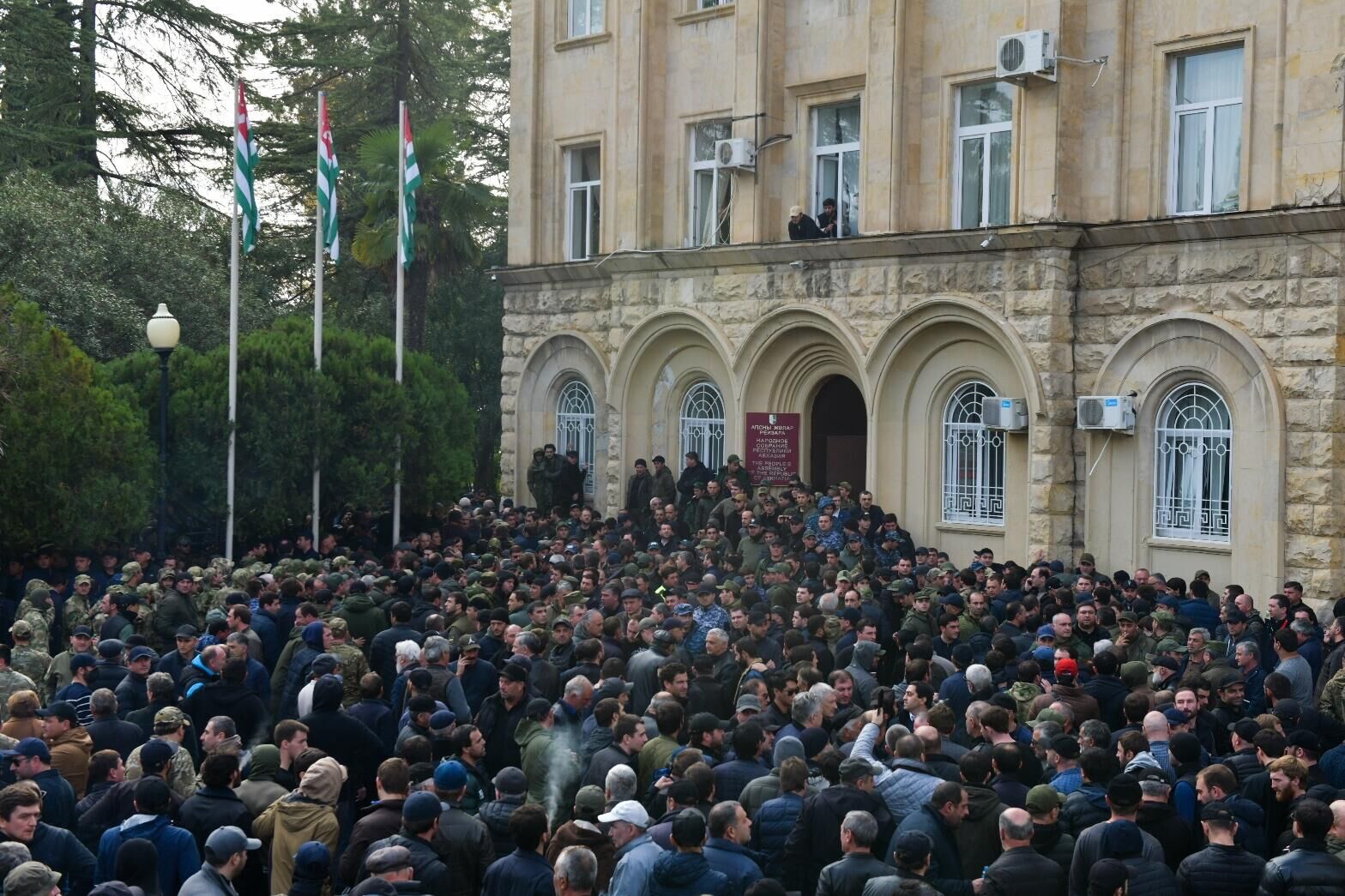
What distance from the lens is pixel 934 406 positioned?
2267cm

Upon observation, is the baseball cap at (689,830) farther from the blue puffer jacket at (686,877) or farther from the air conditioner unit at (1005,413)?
the air conditioner unit at (1005,413)

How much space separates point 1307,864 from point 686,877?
303 cm

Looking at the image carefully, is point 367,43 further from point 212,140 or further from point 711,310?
point 711,310

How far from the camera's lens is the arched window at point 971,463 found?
2203 cm

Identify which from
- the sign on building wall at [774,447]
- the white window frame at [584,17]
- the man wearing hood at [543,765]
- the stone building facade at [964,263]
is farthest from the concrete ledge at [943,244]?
the man wearing hood at [543,765]

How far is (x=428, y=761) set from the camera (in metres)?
9.01

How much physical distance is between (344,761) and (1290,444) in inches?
520

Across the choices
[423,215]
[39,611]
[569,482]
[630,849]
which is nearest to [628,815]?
[630,849]

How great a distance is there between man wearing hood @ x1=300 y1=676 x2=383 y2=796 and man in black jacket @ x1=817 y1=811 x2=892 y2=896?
3.79 metres

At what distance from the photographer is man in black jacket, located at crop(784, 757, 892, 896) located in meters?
8.22

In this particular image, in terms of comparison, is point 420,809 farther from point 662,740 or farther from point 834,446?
point 834,446

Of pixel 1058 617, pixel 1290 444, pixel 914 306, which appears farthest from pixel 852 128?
pixel 1058 617

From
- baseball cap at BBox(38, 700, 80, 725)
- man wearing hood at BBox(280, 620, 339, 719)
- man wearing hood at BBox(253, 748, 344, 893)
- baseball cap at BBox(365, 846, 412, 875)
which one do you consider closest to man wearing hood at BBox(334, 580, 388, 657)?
man wearing hood at BBox(280, 620, 339, 719)

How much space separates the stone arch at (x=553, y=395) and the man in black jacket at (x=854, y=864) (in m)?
19.8
